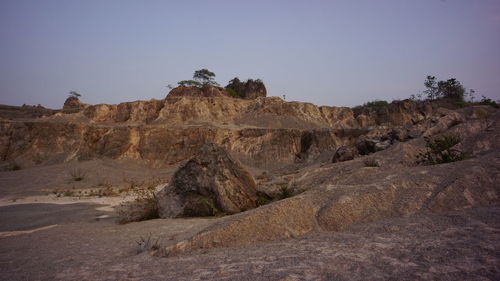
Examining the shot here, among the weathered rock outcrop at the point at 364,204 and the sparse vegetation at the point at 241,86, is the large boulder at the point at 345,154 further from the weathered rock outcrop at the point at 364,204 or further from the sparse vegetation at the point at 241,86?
the sparse vegetation at the point at 241,86

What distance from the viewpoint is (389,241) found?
229cm

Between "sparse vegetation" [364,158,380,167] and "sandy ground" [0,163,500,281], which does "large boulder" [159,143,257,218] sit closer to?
"sandy ground" [0,163,500,281]

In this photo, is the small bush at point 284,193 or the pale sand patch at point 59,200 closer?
the small bush at point 284,193

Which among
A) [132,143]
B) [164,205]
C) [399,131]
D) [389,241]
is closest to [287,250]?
[389,241]

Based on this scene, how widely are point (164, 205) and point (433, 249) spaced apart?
4557 millimetres

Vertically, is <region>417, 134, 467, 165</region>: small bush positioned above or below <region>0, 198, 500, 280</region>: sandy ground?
above

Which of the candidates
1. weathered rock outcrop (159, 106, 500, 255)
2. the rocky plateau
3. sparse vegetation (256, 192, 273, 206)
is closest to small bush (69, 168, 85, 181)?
the rocky plateau

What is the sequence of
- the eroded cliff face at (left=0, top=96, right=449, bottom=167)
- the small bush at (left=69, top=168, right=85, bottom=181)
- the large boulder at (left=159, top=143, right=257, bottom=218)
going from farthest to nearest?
1. the eroded cliff face at (left=0, top=96, right=449, bottom=167)
2. the small bush at (left=69, top=168, right=85, bottom=181)
3. the large boulder at (left=159, top=143, right=257, bottom=218)

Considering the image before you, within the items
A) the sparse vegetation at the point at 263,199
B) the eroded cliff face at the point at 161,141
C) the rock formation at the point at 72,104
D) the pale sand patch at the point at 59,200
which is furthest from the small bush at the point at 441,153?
the rock formation at the point at 72,104

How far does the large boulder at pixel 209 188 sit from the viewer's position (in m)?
5.10

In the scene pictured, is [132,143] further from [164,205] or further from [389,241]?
[389,241]

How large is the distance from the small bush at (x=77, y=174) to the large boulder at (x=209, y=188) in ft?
32.3

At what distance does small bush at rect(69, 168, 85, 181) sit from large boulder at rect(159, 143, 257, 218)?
9.86m

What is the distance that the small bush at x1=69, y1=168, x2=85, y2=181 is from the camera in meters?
13.1
